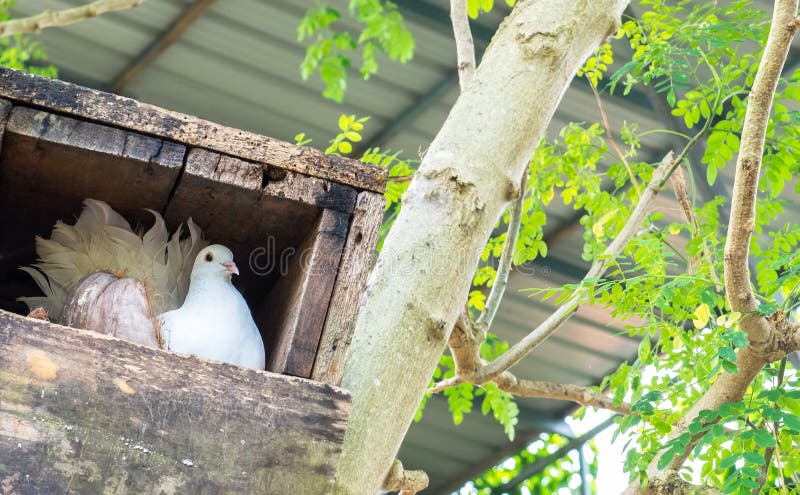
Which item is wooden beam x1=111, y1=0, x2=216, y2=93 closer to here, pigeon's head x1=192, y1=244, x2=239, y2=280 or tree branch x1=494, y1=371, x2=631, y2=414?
tree branch x1=494, y1=371, x2=631, y2=414

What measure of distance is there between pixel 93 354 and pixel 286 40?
4.39m

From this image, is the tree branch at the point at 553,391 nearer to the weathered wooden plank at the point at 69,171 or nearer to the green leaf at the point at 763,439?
the green leaf at the point at 763,439

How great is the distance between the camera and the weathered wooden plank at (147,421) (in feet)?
3.90

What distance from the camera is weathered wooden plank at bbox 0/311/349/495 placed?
1.19m

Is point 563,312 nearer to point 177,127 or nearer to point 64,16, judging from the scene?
point 177,127

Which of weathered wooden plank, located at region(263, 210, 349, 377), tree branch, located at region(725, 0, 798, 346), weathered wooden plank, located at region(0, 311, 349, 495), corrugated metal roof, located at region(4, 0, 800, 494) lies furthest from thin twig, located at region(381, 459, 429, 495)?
corrugated metal roof, located at region(4, 0, 800, 494)

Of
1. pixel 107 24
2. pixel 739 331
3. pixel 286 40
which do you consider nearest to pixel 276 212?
pixel 739 331

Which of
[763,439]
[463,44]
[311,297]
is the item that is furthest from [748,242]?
[311,297]

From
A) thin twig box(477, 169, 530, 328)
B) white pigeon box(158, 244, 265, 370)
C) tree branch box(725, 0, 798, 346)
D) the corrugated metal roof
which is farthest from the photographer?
the corrugated metal roof

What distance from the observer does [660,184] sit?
2.55 meters

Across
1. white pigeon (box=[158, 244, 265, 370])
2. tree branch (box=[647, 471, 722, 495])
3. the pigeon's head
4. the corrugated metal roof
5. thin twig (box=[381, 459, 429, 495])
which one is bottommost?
thin twig (box=[381, 459, 429, 495])

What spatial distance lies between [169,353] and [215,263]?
33cm

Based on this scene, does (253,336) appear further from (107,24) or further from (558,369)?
(558,369)

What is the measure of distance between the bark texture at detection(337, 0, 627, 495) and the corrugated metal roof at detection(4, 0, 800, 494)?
3.10 meters
